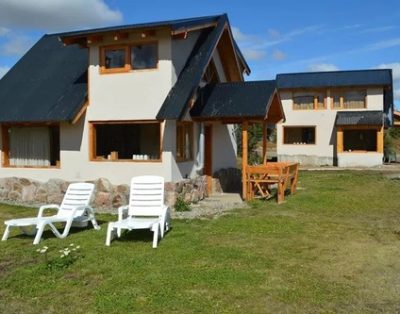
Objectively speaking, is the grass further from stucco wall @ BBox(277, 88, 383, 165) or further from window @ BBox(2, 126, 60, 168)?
stucco wall @ BBox(277, 88, 383, 165)

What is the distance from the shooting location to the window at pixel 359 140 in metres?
40.2

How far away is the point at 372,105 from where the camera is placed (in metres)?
34.2

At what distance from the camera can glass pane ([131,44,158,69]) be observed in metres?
14.2

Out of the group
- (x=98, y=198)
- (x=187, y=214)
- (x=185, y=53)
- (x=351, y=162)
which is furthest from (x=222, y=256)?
(x=351, y=162)

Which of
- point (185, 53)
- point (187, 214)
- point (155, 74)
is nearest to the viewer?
point (187, 214)

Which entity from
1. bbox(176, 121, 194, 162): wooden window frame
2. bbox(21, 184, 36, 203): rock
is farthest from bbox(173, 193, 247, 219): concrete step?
bbox(21, 184, 36, 203): rock

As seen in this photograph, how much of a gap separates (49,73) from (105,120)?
3.94 metres

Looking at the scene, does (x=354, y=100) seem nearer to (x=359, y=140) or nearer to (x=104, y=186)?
(x=359, y=140)

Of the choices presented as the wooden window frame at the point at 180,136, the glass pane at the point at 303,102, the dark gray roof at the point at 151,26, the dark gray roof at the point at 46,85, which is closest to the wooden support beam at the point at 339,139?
the glass pane at the point at 303,102

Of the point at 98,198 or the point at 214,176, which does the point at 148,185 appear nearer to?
the point at 98,198

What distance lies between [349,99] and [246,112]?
23.0 metres

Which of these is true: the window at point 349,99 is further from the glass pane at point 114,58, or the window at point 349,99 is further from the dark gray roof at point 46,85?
the glass pane at point 114,58

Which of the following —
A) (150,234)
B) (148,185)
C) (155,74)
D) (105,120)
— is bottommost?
(150,234)

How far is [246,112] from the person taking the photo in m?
14.3
